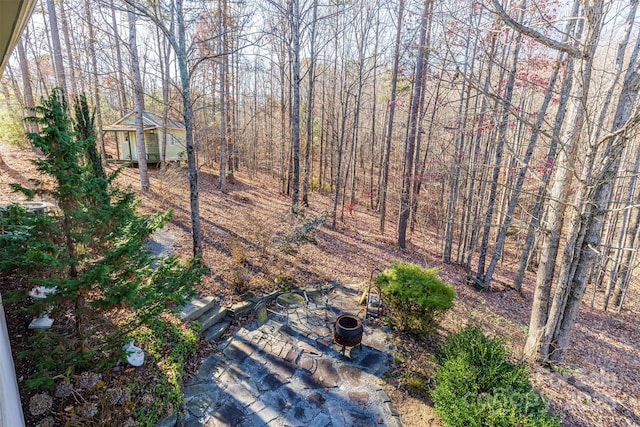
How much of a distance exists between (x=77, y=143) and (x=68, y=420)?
8.50ft

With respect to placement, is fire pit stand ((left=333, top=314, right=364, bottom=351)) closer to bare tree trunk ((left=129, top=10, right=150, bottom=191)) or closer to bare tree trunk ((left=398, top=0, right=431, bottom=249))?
bare tree trunk ((left=398, top=0, right=431, bottom=249))

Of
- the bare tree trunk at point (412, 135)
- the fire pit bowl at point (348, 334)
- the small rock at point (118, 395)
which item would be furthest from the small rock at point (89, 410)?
the bare tree trunk at point (412, 135)

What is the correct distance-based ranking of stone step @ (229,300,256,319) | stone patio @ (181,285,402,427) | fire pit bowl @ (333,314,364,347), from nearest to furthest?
1. stone patio @ (181,285,402,427)
2. fire pit bowl @ (333,314,364,347)
3. stone step @ (229,300,256,319)

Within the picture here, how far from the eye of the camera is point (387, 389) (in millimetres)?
3980

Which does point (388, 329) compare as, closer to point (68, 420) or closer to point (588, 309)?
point (68, 420)

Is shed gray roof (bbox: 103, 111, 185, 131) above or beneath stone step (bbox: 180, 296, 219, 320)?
above

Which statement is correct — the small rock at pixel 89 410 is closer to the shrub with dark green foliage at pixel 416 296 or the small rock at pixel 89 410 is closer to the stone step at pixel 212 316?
the stone step at pixel 212 316

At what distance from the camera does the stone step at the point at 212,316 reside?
4.79 metres

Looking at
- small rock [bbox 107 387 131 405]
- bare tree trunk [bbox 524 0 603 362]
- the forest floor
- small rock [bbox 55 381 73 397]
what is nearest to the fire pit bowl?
the forest floor

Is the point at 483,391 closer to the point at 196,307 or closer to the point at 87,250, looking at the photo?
the point at 196,307

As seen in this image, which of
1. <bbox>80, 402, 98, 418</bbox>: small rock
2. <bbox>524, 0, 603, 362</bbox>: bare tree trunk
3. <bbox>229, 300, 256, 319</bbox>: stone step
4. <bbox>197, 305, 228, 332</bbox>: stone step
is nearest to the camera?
<bbox>80, 402, 98, 418</bbox>: small rock

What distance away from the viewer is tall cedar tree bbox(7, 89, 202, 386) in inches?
102

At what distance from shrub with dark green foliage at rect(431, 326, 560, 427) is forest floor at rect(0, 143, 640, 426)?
710mm

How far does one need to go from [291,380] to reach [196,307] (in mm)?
2048
